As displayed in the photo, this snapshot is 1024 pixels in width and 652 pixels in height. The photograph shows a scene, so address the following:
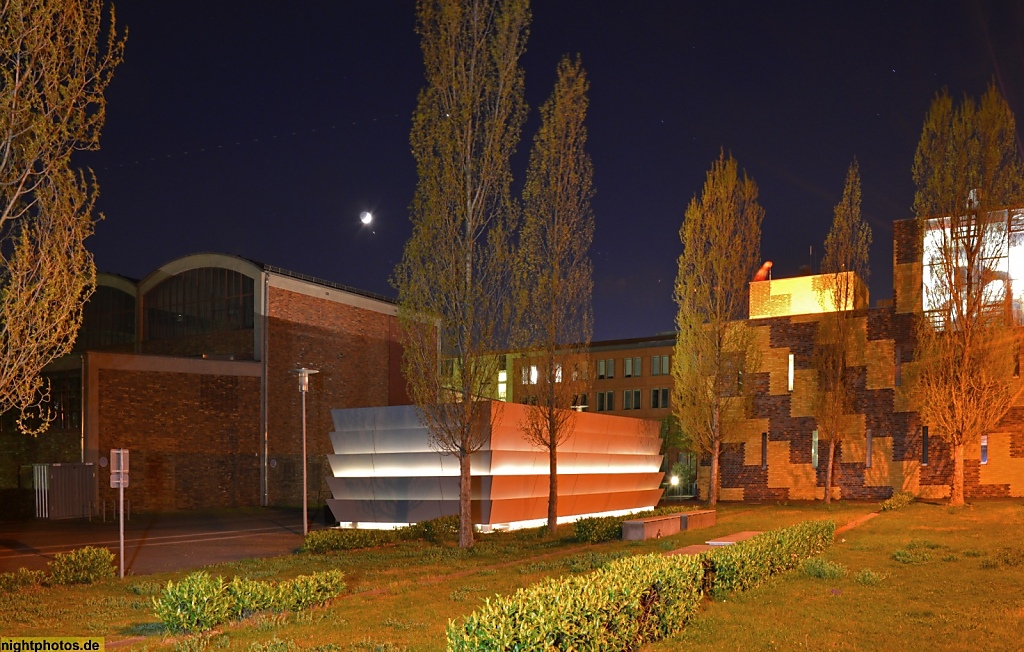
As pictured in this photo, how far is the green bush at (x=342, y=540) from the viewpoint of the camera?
1966 centimetres

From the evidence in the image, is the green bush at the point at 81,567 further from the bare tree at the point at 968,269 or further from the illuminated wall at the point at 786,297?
the illuminated wall at the point at 786,297

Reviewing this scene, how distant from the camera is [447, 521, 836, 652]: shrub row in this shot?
6.68 m

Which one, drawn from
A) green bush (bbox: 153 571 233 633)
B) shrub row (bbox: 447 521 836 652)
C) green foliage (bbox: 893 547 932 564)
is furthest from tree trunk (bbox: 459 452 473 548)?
green bush (bbox: 153 571 233 633)

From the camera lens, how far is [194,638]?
353 inches

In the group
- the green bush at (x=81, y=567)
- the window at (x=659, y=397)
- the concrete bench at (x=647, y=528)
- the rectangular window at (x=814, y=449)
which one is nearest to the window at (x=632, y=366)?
the window at (x=659, y=397)

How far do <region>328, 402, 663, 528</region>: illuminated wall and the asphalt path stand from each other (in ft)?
8.76

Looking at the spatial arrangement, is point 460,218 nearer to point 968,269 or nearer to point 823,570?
point 823,570

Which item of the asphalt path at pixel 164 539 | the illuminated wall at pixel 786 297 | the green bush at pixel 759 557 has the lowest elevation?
the asphalt path at pixel 164 539

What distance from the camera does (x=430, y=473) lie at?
2686 centimetres

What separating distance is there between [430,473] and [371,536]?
5.86 m

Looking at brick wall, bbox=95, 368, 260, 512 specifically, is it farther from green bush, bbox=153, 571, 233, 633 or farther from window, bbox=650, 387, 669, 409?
window, bbox=650, 387, 669, 409

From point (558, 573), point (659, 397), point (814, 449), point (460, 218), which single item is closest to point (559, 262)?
point (460, 218)

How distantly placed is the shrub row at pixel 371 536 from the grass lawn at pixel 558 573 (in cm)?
74

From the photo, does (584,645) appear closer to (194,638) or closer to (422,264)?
(194,638)
